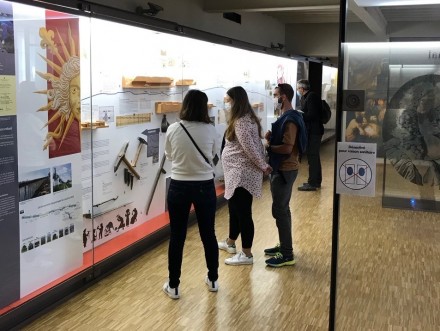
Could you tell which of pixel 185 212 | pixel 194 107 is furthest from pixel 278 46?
pixel 185 212

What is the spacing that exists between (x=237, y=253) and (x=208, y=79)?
245cm

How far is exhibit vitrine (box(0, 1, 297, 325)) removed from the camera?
332 centimetres

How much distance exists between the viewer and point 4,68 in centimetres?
317

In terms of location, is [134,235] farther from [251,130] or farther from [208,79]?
[208,79]

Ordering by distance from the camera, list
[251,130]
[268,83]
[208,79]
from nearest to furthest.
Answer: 1. [251,130]
2. [208,79]
3. [268,83]

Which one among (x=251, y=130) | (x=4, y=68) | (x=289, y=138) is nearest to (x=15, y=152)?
(x=4, y=68)

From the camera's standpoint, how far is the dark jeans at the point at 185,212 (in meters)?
3.75

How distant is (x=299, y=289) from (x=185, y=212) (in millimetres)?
1143

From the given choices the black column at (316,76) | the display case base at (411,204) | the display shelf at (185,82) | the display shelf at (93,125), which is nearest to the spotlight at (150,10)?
the display shelf at (185,82)

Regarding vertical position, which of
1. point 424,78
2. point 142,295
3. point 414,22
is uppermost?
point 414,22

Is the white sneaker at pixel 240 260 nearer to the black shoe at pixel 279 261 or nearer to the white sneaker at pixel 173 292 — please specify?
the black shoe at pixel 279 261

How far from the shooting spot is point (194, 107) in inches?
149

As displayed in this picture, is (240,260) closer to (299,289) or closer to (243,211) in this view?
(243,211)

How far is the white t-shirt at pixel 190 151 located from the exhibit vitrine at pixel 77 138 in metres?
0.77
